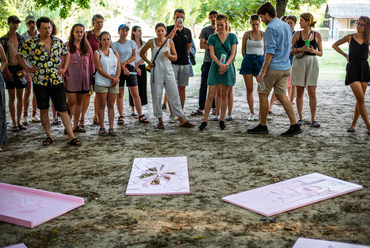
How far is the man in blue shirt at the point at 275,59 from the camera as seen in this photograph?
20.7ft

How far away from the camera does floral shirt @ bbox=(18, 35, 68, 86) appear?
6.05 meters

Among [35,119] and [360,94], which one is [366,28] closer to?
[360,94]

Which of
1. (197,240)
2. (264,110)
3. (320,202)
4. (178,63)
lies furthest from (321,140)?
(197,240)

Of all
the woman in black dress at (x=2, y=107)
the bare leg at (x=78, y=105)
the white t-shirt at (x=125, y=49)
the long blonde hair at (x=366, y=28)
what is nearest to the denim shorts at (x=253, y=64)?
the long blonde hair at (x=366, y=28)

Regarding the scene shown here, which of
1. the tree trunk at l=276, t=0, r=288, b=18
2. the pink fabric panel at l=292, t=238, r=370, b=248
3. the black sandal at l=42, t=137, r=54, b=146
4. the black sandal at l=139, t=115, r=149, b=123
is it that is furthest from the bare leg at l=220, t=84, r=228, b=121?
the tree trunk at l=276, t=0, r=288, b=18

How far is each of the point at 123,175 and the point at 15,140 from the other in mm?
2842

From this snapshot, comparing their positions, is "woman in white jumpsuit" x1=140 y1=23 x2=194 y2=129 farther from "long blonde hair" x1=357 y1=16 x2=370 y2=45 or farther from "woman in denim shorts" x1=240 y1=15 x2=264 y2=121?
"long blonde hair" x1=357 y1=16 x2=370 y2=45

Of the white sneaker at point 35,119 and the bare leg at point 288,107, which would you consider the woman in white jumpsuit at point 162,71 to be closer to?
the bare leg at point 288,107

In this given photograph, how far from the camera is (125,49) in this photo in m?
7.55

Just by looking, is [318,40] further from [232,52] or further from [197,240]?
[197,240]

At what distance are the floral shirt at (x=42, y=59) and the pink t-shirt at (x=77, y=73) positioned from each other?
0.72 m

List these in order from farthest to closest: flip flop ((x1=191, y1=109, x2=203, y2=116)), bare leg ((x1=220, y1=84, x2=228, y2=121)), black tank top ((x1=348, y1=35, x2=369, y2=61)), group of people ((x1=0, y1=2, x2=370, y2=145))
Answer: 1. flip flop ((x1=191, y1=109, x2=203, y2=116))
2. bare leg ((x1=220, y1=84, x2=228, y2=121))
3. black tank top ((x1=348, y1=35, x2=369, y2=61))
4. group of people ((x1=0, y1=2, x2=370, y2=145))

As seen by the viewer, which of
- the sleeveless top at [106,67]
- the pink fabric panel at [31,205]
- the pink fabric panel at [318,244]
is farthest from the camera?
the sleeveless top at [106,67]

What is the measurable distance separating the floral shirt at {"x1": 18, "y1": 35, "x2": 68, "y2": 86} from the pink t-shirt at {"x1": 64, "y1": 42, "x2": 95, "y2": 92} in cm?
72
